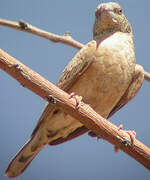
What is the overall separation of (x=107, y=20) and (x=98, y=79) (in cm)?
81

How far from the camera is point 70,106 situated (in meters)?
3.14

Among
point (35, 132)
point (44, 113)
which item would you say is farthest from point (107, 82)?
point (35, 132)

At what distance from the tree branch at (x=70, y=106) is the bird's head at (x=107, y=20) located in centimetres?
124

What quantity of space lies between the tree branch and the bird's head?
124 cm

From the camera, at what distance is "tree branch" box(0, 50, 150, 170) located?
3008 mm

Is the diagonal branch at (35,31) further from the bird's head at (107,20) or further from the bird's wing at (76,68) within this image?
the bird's wing at (76,68)

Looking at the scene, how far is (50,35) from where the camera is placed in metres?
4.25

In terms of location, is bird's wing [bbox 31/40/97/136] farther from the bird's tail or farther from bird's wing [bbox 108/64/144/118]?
bird's wing [bbox 108/64/144/118]

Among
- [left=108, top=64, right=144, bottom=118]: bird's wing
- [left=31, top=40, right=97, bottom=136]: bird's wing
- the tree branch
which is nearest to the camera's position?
the tree branch

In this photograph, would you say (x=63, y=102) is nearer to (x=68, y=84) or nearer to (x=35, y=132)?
(x=68, y=84)

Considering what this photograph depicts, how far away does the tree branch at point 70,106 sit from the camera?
3.01m

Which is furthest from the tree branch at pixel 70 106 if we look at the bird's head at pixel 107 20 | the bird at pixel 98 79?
the bird's head at pixel 107 20

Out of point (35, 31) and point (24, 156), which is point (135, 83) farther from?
point (24, 156)

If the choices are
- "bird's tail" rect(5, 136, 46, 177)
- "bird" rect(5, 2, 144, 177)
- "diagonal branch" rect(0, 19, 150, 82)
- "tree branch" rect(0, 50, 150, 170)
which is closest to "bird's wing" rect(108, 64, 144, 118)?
"bird" rect(5, 2, 144, 177)
